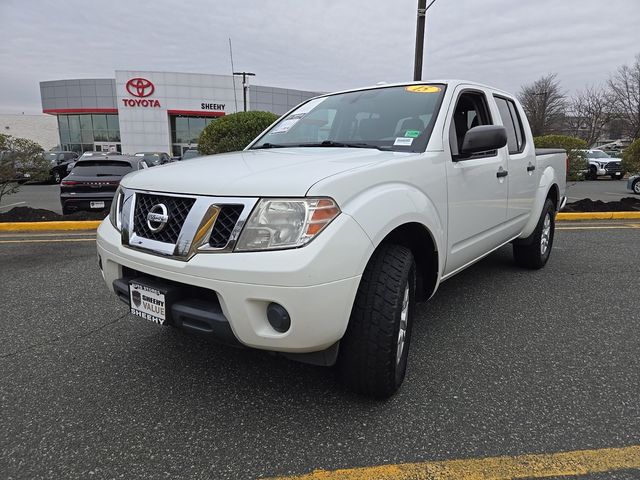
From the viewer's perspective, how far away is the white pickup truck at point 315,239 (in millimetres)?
1875

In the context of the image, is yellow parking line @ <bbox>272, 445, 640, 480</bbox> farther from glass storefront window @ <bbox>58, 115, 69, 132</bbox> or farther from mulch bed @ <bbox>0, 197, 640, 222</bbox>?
glass storefront window @ <bbox>58, 115, 69, 132</bbox>

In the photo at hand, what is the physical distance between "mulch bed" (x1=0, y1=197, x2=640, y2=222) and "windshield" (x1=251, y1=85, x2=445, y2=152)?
5.82 m

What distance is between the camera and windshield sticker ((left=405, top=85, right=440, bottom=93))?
3115mm

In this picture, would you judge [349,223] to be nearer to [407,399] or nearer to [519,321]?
[407,399]

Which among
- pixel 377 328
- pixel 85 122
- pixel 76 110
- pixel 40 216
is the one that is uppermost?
pixel 76 110

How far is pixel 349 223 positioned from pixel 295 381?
43.2 inches

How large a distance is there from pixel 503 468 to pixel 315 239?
1.24 m

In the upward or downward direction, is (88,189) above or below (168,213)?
below

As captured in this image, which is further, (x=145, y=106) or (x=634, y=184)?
(x=145, y=106)

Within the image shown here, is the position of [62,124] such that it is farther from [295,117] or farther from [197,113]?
[295,117]

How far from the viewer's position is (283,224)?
1.89 m

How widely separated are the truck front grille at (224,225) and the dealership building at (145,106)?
33999 millimetres

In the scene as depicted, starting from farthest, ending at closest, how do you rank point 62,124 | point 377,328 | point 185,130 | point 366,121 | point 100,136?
point 62,124 → point 100,136 → point 185,130 → point 366,121 → point 377,328

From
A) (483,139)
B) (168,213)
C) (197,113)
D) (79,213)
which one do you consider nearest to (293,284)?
(168,213)
